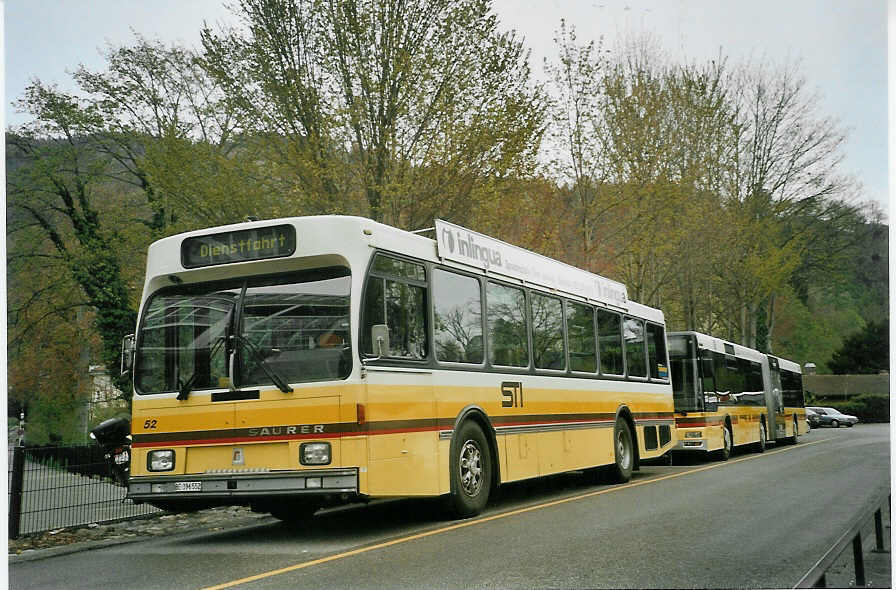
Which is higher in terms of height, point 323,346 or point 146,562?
point 323,346

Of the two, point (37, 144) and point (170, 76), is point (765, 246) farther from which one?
point (37, 144)

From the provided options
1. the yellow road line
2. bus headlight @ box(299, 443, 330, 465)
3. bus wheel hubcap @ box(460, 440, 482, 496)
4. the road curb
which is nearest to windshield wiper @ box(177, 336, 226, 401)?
bus headlight @ box(299, 443, 330, 465)

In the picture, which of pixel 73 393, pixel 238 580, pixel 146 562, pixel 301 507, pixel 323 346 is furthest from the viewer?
pixel 73 393

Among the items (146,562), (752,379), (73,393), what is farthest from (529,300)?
(73,393)

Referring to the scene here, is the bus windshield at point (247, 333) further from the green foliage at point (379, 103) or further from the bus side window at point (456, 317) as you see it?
the green foliage at point (379, 103)

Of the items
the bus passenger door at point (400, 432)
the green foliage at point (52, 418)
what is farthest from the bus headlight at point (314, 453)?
the green foliage at point (52, 418)

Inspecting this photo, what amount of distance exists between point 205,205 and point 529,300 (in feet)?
27.6

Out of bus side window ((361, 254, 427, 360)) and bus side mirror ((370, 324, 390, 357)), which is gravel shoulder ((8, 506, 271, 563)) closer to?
bus side window ((361, 254, 427, 360))

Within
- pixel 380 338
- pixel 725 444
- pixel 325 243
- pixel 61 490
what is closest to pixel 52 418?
pixel 725 444

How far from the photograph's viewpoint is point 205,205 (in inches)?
745

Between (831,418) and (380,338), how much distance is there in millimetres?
46872

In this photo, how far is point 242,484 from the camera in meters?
9.20

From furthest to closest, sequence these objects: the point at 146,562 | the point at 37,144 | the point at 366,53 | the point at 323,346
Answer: the point at 37,144, the point at 366,53, the point at 323,346, the point at 146,562

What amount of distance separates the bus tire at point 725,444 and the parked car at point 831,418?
26990mm
